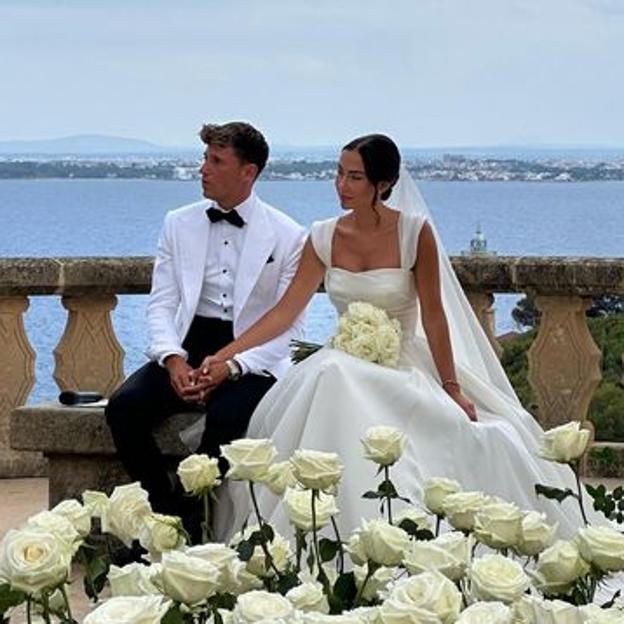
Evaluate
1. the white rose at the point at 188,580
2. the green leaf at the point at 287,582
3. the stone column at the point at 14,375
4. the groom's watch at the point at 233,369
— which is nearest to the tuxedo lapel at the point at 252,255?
the groom's watch at the point at 233,369

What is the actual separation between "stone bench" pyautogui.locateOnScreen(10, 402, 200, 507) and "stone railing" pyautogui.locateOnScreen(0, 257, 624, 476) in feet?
4.57

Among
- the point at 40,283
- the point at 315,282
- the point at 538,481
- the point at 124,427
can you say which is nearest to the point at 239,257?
the point at 315,282

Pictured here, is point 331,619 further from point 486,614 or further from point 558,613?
point 558,613

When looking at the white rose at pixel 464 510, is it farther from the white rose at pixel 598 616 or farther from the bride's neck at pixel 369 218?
the bride's neck at pixel 369 218

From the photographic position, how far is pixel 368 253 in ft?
19.5

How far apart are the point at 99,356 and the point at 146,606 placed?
19.4ft

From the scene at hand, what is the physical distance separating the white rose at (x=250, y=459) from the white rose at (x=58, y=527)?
0.31 meters

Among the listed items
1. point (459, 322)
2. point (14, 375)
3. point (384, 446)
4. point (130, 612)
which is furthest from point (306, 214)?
point (130, 612)

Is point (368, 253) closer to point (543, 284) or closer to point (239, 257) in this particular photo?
point (239, 257)

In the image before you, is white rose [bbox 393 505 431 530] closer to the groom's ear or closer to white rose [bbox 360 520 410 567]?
white rose [bbox 360 520 410 567]

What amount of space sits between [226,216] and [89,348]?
1804mm

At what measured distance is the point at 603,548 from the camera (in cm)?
210

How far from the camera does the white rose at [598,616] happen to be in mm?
1802

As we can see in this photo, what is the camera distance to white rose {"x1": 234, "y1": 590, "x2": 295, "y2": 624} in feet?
6.03
